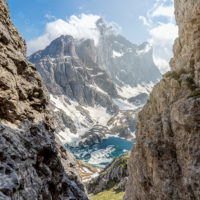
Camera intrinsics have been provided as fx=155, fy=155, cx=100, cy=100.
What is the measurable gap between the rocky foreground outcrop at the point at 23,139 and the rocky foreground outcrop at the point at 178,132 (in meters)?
9.85

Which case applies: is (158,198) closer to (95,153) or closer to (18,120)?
(18,120)

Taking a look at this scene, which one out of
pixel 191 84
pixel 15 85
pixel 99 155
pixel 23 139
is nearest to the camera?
pixel 23 139

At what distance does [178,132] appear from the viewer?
1672 cm

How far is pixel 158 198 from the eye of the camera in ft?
59.8

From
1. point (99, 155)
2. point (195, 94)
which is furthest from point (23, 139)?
point (99, 155)

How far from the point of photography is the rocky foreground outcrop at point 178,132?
1449 cm

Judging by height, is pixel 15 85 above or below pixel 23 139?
above

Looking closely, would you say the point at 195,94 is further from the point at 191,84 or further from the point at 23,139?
the point at 23,139

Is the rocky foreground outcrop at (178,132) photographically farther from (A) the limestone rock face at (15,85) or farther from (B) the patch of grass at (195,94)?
(A) the limestone rock face at (15,85)

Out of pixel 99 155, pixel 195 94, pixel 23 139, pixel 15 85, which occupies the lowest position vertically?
pixel 99 155

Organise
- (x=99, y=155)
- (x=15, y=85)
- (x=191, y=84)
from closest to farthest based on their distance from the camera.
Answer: (x=15, y=85), (x=191, y=84), (x=99, y=155)

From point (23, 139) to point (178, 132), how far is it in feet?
50.9

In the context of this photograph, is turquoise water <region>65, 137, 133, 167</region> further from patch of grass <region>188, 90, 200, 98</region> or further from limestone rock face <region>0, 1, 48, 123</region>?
patch of grass <region>188, 90, 200, 98</region>

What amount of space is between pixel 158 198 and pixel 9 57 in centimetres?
2327
